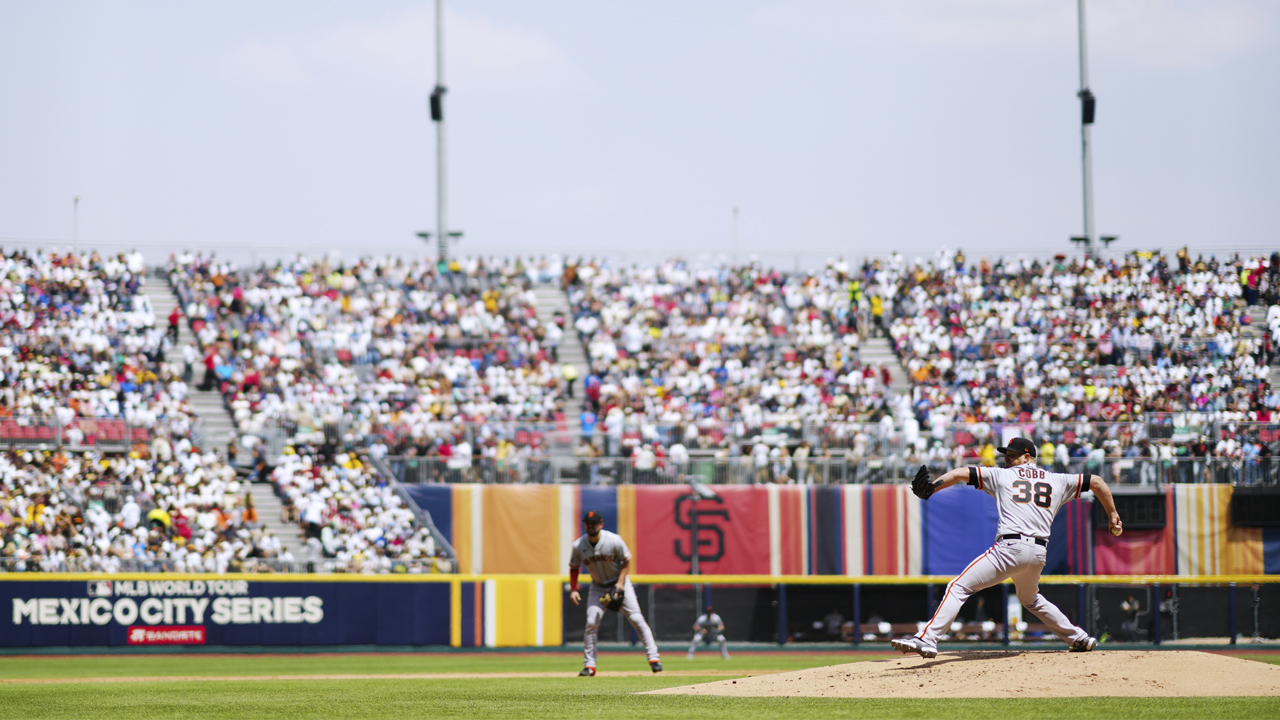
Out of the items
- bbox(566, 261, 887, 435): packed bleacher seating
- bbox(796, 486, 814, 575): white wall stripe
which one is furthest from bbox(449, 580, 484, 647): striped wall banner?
bbox(796, 486, 814, 575): white wall stripe

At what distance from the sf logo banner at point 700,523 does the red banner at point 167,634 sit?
8775 mm

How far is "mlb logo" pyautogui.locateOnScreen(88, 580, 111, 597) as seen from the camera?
2183cm

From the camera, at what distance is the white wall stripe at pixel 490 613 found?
22.5 meters

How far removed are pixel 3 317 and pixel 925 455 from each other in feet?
61.5

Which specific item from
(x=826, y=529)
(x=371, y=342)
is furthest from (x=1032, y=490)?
(x=371, y=342)

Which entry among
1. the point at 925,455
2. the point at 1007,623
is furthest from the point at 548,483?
the point at 1007,623

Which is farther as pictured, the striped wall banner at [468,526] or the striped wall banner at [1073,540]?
the striped wall banner at [1073,540]

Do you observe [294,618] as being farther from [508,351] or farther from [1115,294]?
[1115,294]

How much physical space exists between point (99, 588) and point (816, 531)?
12687 millimetres

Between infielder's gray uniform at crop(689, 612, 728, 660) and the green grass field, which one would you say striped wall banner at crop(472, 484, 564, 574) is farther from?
the green grass field

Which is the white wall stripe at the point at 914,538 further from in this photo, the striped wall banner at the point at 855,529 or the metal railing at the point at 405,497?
the metal railing at the point at 405,497

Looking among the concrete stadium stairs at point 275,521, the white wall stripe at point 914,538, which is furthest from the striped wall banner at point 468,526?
the white wall stripe at point 914,538

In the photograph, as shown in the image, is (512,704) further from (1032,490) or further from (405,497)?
(405,497)

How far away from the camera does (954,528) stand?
86.6 feet
